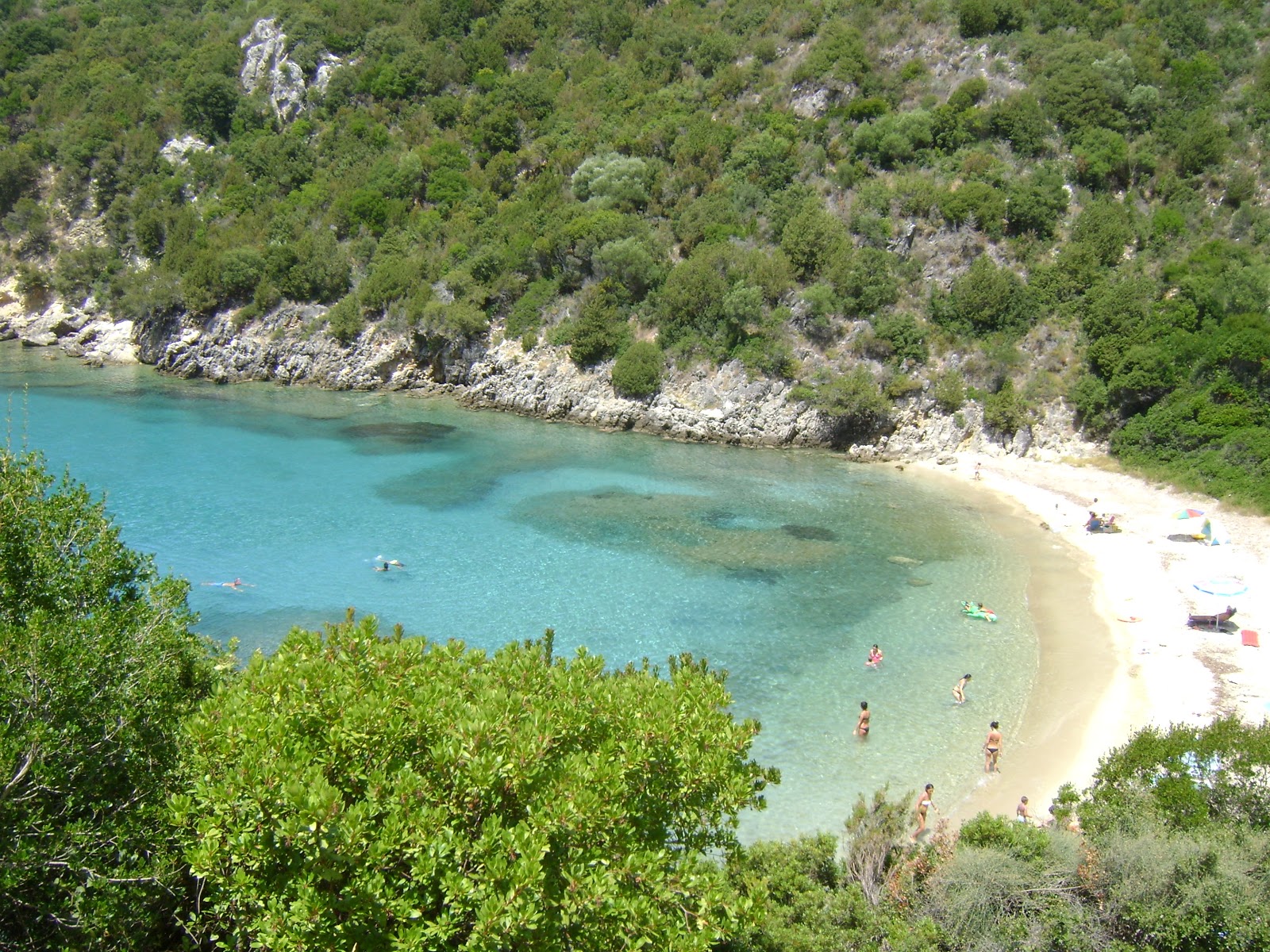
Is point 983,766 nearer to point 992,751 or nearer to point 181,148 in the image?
point 992,751

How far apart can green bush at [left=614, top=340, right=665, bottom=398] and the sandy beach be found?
52.3 feet

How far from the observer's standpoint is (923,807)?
14.6m

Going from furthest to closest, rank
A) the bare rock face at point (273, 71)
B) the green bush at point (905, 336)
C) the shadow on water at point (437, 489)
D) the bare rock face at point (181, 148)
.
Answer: the bare rock face at point (181, 148), the bare rock face at point (273, 71), the green bush at point (905, 336), the shadow on water at point (437, 489)

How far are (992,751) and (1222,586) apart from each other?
34.7 feet

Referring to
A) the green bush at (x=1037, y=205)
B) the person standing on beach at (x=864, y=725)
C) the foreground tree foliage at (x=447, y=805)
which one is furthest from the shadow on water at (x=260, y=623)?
the green bush at (x=1037, y=205)

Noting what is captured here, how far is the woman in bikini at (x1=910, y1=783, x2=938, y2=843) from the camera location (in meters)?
14.3

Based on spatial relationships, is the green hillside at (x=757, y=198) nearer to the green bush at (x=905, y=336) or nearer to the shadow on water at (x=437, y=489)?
the green bush at (x=905, y=336)

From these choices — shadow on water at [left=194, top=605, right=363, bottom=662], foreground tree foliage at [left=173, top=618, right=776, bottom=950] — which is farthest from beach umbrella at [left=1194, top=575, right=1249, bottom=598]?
shadow on water at [left=194, top=605, right=363, bottom=662]

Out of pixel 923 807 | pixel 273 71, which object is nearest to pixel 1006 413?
pixel 923 807

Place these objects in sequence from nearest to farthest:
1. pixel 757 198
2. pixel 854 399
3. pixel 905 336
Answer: pixel 854 399 → pixel 905 336 → pixel 757 198

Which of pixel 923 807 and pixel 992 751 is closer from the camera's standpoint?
pixel 923 807

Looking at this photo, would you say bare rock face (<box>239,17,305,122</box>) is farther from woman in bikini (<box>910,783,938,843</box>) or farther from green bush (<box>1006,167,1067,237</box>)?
woman in bikini (<box>910,783,938,843</box>)

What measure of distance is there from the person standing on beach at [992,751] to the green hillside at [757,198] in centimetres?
2104

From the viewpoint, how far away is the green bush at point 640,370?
1773 inches
